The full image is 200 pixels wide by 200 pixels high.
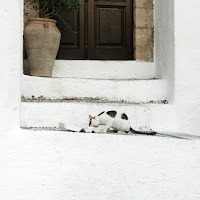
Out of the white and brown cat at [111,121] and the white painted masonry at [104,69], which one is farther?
the white painted masonry at [104,69]

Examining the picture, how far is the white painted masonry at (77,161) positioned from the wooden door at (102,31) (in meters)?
1.93

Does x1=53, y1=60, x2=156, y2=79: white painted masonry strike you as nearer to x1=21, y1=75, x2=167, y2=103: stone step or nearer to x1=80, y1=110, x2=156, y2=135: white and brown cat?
x1=21, y1=75, x2=167, y2=103: stone step

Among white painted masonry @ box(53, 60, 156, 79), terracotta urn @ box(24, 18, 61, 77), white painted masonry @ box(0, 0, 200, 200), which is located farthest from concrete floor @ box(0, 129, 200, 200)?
white painted masonry @ box(53, 60, 156, 79)

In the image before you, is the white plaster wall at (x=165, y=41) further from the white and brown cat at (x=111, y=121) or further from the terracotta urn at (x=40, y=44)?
the terracotta urn at (x=40, y=44)

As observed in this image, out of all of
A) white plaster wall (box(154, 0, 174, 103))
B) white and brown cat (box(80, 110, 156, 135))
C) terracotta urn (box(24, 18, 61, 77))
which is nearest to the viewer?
white and brown cat (box(80, 110, 156, 135))

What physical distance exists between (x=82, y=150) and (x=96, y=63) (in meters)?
1.78

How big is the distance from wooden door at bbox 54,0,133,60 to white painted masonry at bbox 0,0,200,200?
6.35 feet

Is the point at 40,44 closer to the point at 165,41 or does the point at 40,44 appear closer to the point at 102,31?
the point at 102,31

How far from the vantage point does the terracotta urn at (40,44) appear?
3488 mm

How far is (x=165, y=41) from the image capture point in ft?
11.7

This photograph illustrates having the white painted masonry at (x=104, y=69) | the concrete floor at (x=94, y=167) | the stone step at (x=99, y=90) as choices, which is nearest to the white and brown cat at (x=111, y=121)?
the concrete floor at (x=94, y=167)

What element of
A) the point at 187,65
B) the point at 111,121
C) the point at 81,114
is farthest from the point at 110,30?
the point at 111,121

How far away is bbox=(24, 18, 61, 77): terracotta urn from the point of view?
11.4 feet

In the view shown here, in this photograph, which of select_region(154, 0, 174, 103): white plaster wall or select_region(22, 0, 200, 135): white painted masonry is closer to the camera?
select_region(22, 0, 200, 135): white painted masonry
